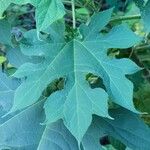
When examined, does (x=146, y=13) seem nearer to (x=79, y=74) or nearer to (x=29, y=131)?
(x=79, y=74)

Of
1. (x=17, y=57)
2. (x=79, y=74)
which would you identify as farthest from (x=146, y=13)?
(x=17, y=57)

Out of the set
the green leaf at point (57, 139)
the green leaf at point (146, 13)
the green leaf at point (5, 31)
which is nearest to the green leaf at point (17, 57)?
the green leaf at point (5, 31)

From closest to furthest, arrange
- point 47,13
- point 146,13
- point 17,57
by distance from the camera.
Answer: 1. point 47,13
2. point 146,13
3. point 17,57

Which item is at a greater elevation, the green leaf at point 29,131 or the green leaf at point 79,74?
the green leaf at point 79,74

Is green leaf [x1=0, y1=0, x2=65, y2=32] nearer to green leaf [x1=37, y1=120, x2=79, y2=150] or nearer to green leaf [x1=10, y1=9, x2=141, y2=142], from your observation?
green leaf [x1=10, y1=9, x2=141, y2=142]

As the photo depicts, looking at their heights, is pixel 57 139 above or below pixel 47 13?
below

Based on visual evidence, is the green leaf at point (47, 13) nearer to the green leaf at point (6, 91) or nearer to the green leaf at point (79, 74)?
the green leaf at point (79, 74)

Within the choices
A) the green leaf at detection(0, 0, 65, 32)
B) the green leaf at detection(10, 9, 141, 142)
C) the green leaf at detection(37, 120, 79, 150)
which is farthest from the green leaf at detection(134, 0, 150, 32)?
the green leaf at detection(37, 120, 79, 150)
